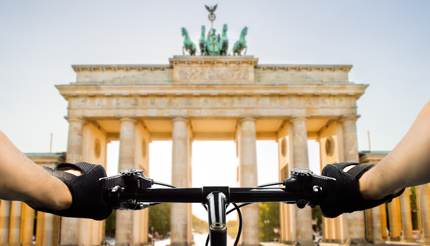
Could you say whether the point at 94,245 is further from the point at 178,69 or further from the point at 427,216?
the point at 427,216

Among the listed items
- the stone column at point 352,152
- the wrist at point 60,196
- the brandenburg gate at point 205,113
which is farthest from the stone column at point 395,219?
the wrist at point 60,196

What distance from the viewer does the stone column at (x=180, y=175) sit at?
42969 millimetres

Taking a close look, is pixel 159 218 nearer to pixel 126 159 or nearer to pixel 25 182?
pixel 126 159

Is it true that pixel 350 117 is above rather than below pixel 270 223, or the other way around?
above

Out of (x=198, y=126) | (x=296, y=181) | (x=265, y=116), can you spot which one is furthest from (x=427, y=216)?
(x=296, y=181)

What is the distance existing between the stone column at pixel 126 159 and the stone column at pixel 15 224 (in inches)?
469

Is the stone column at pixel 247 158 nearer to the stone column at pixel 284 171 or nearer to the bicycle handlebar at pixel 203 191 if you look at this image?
the stone column at pixel 284 171

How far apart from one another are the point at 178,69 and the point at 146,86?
3996 millimetres

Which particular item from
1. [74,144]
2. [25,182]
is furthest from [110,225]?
[25,182]

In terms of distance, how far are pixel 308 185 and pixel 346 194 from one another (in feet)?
0.62

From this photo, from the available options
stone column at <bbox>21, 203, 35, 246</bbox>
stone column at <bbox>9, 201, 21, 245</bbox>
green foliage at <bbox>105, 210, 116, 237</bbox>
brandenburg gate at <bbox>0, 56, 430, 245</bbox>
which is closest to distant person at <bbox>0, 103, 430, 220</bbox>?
brandenburg gate at <bbox>0, 56, 430, 245</bbox>

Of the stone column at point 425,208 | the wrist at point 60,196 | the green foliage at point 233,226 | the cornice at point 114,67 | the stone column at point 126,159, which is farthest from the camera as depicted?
the stone column at point 425,208

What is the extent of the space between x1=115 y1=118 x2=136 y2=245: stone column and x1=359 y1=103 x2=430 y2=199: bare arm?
43.7m

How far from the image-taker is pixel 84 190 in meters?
1.62
